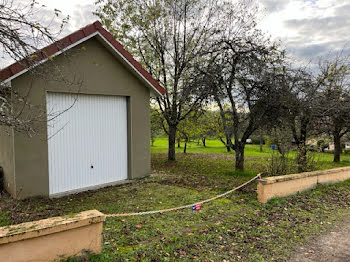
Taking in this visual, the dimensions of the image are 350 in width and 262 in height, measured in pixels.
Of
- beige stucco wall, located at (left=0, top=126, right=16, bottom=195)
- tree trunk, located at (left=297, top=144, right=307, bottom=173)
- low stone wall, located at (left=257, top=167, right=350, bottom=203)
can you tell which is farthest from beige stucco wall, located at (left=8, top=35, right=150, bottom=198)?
tree trunk, located at (left=297, top=144, right=307, bottom=173)

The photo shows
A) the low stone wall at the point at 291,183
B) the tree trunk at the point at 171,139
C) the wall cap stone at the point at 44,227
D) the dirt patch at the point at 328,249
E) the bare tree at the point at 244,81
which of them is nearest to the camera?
the wall cap stone at the point at 44,227

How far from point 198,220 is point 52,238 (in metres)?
2.88

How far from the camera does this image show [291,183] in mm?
6941

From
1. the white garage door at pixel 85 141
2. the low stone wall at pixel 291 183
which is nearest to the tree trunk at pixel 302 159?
the low stone wall at pixel 291 183

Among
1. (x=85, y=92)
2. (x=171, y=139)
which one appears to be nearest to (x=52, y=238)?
(x=85, y=92)

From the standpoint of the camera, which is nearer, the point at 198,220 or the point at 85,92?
the point at 198,220

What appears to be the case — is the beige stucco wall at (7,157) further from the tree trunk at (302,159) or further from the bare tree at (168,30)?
the tree trunk at (302,159)

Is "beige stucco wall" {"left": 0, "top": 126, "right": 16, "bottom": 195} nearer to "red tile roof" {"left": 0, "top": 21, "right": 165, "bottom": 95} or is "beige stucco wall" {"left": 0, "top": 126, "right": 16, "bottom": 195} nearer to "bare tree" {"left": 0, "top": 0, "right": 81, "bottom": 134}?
"red tile roof" {"left": 0, "top": 21, "right": 165, "bottom": 95}

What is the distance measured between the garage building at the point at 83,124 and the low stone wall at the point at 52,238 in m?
3.33

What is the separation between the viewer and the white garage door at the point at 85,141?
23.2ft

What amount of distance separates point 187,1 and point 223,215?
1076cm

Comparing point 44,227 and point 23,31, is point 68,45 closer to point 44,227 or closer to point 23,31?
point 23,31

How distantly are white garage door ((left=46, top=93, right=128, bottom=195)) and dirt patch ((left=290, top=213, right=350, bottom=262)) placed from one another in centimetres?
588

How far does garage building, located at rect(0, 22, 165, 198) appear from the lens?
254 inches
